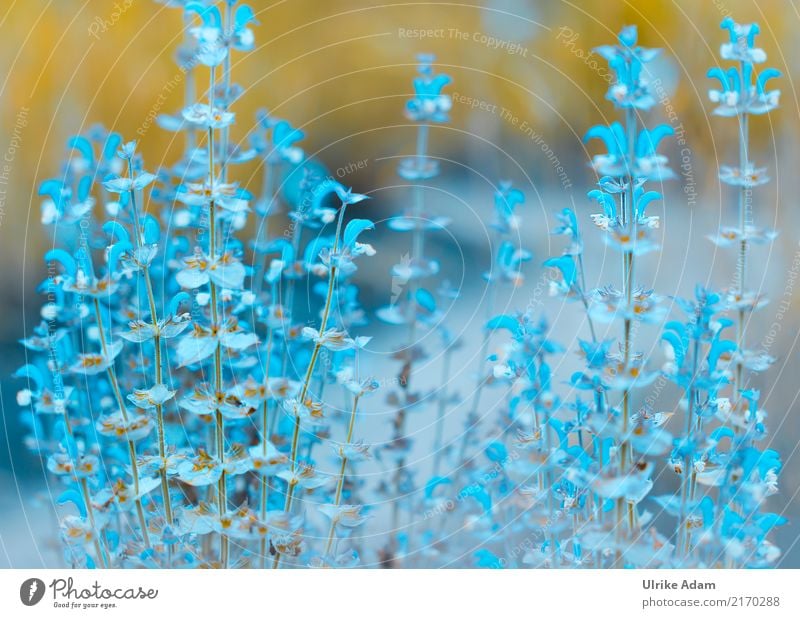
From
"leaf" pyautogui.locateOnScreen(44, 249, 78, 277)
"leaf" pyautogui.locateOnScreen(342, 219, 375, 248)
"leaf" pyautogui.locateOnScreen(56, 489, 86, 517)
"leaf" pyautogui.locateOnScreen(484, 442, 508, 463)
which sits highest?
"leaf" pyautogui.locateOnScreen(342, 219, 375, 248)

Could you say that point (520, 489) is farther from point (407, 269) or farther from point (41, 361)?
point (41, 361)

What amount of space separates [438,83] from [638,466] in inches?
18.4

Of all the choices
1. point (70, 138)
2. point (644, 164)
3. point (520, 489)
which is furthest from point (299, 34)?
point (520, 489)

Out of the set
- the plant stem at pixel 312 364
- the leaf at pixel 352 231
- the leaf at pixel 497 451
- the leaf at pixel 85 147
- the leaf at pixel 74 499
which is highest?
the leaf at pixel 85 147

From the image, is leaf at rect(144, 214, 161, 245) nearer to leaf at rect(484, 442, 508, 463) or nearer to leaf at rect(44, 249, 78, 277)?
leaf at rect(44, 249, 78, 277)

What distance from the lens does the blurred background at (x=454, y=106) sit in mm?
916

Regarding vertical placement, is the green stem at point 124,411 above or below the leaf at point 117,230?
below

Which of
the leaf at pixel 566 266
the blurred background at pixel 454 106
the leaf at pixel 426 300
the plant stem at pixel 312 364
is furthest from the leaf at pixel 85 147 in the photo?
the leaf at pixel 566 266

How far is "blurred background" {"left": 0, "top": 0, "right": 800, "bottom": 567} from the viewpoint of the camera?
3.01 ft

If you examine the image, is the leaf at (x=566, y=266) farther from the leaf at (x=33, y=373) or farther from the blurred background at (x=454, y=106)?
the leaf at (x=33, y=373)

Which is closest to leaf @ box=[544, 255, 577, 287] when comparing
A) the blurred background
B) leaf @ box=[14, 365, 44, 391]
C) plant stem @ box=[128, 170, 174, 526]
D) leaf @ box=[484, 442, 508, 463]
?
the blurred background

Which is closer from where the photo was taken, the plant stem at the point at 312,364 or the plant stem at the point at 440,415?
the plant stem at the point at 312,364

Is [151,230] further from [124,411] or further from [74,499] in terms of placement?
[74,499]

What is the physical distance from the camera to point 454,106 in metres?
0.93
